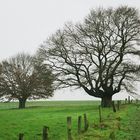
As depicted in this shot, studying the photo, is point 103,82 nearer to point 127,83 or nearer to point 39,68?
point 127,83

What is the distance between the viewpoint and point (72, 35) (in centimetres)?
6244

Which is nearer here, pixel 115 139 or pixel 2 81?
pixel 115 139

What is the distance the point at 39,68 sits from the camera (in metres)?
65.6

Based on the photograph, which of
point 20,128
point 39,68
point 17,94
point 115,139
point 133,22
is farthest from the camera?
point 17,94

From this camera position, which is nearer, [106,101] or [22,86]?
[106,101]

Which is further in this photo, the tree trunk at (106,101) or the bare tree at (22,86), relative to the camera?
the bare tree at (22,86)

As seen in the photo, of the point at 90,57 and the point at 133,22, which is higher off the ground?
the point at 133,22

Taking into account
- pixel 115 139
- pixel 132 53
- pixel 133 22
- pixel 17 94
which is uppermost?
pixel 133 22

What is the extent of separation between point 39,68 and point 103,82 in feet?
37.1

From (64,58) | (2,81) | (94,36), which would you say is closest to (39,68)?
(64,58)

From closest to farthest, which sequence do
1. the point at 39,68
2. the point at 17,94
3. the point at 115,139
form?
the point at 115,139 < the point at 39,68 < the point at 17,94

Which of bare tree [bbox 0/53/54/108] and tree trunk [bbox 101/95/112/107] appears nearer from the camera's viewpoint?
tree trunk [bbox 101/95/112/107]

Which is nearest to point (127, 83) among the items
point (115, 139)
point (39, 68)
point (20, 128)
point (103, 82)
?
point (103, 82)

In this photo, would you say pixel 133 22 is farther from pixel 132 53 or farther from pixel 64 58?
pixel 64 58
